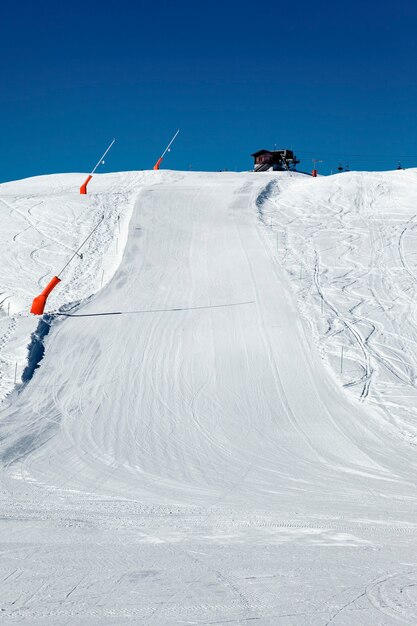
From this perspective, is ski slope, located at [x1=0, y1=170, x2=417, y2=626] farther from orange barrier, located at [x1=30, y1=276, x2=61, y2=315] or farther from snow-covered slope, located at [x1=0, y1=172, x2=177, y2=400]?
orange barrier, located at [x1=30, y1=276, x2=61, y2=315]

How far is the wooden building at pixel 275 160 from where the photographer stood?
7031 centimetres

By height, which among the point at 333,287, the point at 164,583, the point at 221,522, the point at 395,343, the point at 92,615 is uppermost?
the point at 333,287

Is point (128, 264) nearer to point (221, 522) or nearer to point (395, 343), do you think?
point (395, 343)

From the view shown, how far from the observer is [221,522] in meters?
8.27

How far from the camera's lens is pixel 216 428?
13.0 meters

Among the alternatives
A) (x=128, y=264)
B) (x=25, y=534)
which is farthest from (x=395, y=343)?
(x=25, y=534)

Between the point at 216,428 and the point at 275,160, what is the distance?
61676 millimetres

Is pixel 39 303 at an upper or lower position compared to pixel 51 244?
lower

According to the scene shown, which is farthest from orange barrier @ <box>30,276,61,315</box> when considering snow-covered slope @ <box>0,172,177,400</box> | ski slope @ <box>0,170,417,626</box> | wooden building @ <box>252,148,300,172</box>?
wooden building @ <box>252,148,300,172</box>

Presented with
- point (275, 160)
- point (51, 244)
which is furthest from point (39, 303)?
point (275, 160)

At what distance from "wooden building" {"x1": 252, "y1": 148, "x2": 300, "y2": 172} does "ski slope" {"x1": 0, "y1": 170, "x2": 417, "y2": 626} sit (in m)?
39.1

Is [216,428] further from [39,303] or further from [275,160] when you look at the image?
[275,160]

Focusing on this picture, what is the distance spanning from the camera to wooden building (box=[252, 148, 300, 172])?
7031cm

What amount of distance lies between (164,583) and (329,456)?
250 inches
